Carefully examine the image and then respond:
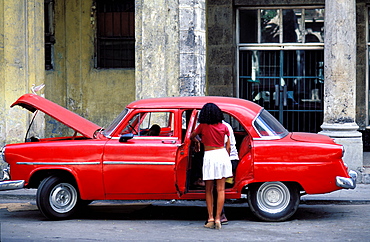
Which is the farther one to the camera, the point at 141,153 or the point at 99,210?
the point at 99,210

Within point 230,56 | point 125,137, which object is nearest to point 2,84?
point 125,137

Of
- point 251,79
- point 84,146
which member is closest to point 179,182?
point 84,146

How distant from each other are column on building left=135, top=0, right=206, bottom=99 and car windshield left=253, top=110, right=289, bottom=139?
11.3ft

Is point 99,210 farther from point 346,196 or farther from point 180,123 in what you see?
point 346,196

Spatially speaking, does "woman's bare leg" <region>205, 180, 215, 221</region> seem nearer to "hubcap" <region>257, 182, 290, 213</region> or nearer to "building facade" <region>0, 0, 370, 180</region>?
"hubcap" <region>257, 182, 290, 213</region>

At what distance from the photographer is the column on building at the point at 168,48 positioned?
489 inches

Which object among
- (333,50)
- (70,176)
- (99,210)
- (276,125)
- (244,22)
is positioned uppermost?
(244,22)

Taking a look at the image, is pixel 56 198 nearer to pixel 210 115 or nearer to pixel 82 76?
pixel 210 115

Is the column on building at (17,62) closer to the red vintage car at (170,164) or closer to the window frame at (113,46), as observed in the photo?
the window frame at (113,46)

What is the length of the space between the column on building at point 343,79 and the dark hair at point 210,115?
15.4ft

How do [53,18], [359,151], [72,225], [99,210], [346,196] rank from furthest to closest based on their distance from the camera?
[53,18] → [359,151] → [346,196] → [99,210] → [72,225]

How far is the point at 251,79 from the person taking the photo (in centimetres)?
1689

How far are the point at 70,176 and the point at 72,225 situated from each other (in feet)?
2.46

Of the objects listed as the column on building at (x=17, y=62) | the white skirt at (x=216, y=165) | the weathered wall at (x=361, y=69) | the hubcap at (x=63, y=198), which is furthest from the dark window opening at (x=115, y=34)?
the white skirt at (x=216, y=165)
